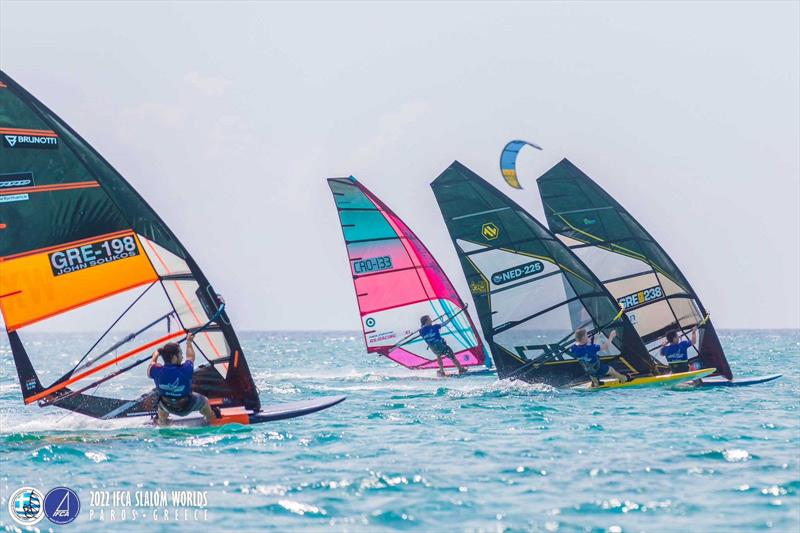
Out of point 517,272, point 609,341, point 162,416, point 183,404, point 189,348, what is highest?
point 517,272

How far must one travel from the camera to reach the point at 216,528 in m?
7.71

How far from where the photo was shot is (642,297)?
1861cm

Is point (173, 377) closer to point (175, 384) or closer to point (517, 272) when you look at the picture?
point (175, 384)

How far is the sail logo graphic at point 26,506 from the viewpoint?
26.3ft

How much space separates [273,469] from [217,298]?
316cm

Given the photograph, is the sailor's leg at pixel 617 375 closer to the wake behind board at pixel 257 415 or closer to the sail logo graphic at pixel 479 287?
the sail logo graphic at pixel 479 287

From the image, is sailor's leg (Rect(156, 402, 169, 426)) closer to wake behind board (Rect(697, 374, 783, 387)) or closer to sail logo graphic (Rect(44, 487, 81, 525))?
sail logo graphic (Rect(44, 487, 81, 525))

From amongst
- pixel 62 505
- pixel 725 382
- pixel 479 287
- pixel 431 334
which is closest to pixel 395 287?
pixel 431 334

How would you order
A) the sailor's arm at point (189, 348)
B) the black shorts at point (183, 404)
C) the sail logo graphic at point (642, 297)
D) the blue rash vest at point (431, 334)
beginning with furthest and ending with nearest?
the blue rash vest at point (431, 334)
the sail logo graphic at point (642, 297)
the black shorts at point (183, 404)
the sailor's arm at point (189, 348)

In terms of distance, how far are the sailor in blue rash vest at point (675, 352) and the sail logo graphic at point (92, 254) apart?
9.43 meters

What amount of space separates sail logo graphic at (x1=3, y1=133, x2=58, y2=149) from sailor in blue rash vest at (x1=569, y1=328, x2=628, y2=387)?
8109 millimetres

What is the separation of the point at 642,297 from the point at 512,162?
3.47 m

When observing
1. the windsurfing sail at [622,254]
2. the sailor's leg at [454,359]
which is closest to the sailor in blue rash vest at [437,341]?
the sailor's leg at [454,359]

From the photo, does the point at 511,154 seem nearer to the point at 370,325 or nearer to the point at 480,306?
the point at 480,306
